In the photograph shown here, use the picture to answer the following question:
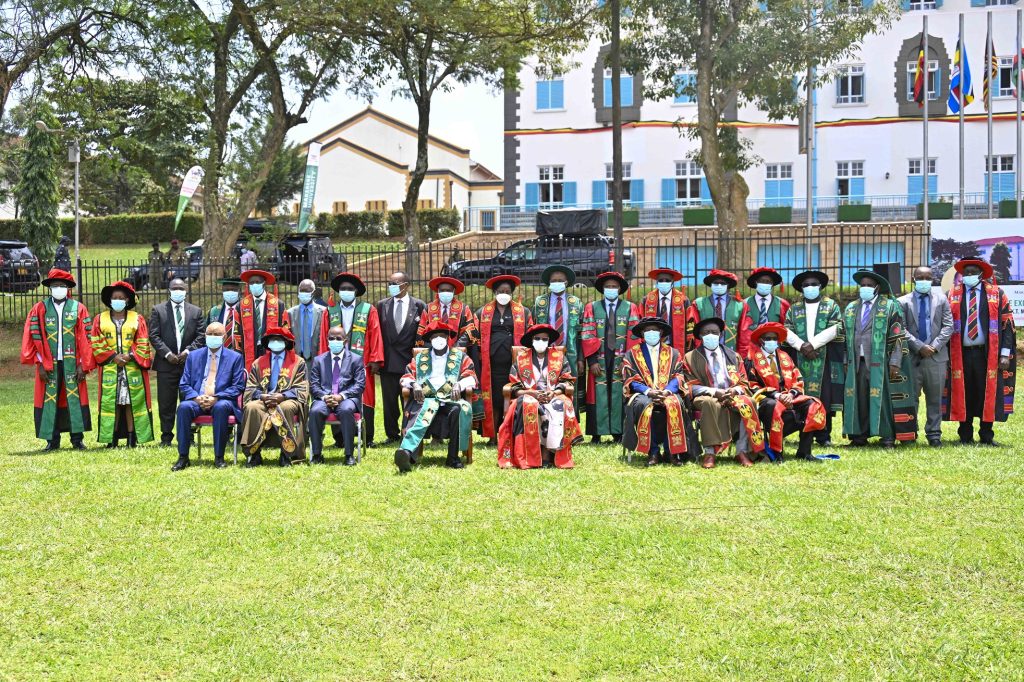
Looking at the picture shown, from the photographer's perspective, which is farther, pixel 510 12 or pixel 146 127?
pixel 146 127

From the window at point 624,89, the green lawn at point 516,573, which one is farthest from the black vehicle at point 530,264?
the window at point 624,89

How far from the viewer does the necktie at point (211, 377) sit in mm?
11289

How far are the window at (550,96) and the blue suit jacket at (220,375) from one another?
30938mm

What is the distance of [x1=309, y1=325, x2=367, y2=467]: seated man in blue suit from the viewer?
11.1 m

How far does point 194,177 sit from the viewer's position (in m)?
24.3

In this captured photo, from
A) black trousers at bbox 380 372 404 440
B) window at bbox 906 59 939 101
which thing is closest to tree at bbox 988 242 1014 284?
black trousers at bbox 380 372 404 440

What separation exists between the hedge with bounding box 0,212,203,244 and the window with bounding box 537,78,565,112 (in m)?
16.7

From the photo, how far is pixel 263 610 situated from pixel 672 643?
2384mm

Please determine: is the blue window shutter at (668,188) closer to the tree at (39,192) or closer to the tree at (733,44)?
the tree at (733,44)

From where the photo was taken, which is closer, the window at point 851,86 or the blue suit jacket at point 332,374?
the blue suit jacket at point 332,374

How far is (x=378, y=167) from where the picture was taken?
52.2 metres

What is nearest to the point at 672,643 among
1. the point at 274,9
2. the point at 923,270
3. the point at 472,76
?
the point at 923,270

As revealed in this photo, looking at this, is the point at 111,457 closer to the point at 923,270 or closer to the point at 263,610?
the point at 263,610

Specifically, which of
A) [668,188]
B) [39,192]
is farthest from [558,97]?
[39,192]
